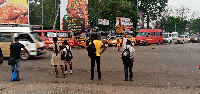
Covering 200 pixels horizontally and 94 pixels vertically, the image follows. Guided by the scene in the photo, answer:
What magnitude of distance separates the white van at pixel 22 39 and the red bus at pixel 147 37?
23.3 metres

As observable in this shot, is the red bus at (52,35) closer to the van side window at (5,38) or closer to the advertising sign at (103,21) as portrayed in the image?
the van side window at (5,38)

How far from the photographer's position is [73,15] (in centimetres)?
4325

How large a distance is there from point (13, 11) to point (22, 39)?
27.3 metres

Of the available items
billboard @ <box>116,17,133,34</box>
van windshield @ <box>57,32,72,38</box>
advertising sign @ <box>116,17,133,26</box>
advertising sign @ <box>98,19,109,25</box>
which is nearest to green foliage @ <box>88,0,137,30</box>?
advertising sign @ <box>98,19,109,25</box>

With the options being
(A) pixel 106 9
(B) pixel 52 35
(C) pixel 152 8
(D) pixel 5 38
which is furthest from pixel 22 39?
(C) pixel 152 8

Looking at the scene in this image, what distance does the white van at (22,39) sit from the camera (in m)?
16.7

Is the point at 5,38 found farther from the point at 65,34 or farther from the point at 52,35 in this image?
the point at 65,34

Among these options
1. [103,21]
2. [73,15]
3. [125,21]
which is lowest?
[103,21]

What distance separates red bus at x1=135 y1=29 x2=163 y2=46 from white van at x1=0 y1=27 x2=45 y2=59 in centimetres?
2333

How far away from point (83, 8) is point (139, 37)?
10572 millimetres

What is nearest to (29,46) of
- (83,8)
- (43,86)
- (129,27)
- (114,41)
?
(43,86)

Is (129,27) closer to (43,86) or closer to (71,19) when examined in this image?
(71,19)

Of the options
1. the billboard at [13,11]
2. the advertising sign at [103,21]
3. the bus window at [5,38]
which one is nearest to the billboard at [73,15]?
the advertising sign at [103,21]

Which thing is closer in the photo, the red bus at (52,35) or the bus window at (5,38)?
the bus window at (5,38)
